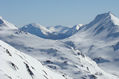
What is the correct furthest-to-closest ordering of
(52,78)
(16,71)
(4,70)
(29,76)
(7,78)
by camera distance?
(52,78) < (29,76) < (16,71) < (4,70) < (7,78)

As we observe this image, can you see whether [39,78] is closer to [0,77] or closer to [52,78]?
[52,78]

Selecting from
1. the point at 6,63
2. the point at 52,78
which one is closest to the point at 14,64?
the point at 6,63

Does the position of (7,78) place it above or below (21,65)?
below

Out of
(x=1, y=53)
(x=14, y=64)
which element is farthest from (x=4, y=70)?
(x=1, y=53)

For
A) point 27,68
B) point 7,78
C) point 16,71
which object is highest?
point 27,68

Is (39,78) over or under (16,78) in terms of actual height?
over

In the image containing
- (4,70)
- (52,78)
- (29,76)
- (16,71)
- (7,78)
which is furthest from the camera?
(52,78)

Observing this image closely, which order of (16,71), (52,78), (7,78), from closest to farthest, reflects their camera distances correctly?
(7,78)
(16,71)
(52,78)

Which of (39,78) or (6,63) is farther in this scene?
(39,78)

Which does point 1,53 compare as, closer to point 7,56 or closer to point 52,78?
point 7,56
